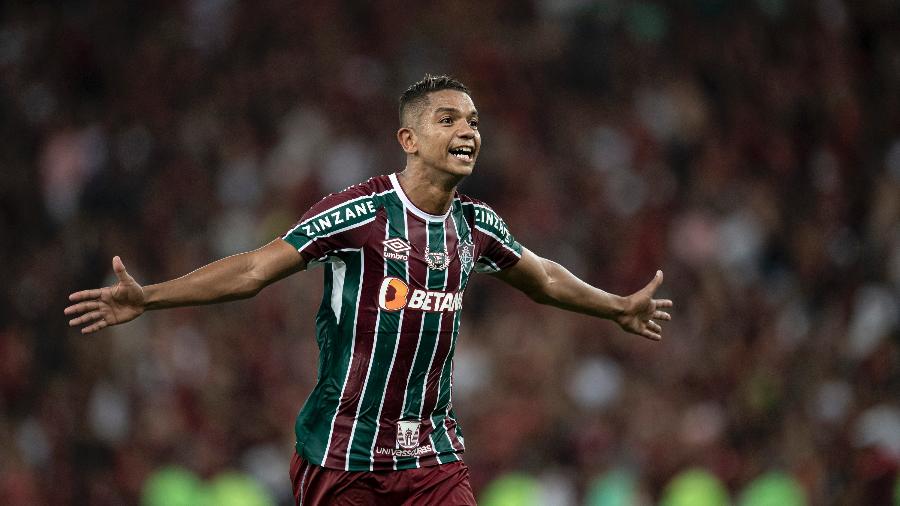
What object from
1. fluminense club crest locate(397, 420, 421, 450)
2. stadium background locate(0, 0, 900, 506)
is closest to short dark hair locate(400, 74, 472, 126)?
fluminense club crest locate(397, 420, 421, 450)

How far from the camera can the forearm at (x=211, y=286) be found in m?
4.30

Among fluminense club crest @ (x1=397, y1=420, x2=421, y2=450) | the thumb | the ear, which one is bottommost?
fluminense club crest @ (x1=397, y1=420, x2=421, y2=450)

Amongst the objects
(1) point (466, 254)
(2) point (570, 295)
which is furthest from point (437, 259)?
(2) point (570, 295)

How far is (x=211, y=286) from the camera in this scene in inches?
172

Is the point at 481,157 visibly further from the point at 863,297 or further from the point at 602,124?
the point at 863,297

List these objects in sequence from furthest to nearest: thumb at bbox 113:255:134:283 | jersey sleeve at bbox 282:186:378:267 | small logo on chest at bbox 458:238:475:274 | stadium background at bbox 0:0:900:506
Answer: stadium background at bbox 0:0:900:506
small logo on chest at bbox 458:238:475:274
jersey sleeve at bbox 282:186:378:267
thumb at bbox 113:255:134:283

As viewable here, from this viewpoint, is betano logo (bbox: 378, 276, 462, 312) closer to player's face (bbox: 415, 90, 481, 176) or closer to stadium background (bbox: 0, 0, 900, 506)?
player's face (bbox: 415, 90, 481, 176)

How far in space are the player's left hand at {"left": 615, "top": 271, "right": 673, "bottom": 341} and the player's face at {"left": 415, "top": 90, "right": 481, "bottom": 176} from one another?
1.01m

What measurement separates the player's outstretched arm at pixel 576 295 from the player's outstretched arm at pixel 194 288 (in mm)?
988

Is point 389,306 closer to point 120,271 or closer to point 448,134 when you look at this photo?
point 448,134

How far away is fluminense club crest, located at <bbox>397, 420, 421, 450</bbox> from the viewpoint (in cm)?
462

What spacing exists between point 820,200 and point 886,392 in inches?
74.4

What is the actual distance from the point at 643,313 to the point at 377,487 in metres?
1.40

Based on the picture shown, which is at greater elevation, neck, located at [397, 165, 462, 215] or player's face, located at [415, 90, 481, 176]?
player's face, located at [415, 90, 481, 176]
